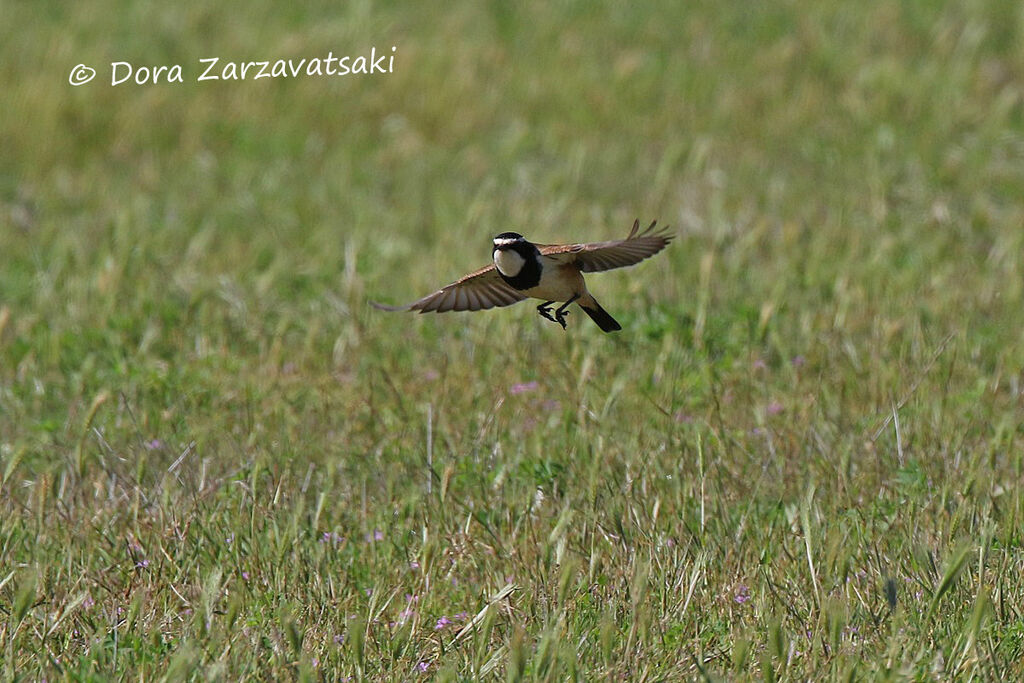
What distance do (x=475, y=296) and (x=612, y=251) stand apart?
393 millimetres

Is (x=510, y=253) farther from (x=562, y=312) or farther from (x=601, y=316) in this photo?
(x=601, y=316)

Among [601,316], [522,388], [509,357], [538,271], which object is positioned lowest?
[522,388]

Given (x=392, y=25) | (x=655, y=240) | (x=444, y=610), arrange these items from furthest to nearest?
(x=392, y=25), (x=444, y=610), (x=655, y=240)

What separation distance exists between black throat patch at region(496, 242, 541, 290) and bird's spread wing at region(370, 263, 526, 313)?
167 millimetres

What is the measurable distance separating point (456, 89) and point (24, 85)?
2.80 m

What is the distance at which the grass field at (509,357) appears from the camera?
11.4 ft

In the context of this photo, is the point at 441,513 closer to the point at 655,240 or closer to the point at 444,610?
the point at 444,610

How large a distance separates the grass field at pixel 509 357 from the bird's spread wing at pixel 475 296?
0.50 meters

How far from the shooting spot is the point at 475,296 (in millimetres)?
3246

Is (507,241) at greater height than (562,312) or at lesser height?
greater

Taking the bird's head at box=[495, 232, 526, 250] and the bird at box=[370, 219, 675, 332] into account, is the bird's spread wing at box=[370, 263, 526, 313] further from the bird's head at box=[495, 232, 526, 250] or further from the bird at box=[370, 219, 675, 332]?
the bird's head at box=[495, 232, 526, 250]

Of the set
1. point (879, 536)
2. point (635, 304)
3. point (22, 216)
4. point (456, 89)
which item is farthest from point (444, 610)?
point (456, 89)

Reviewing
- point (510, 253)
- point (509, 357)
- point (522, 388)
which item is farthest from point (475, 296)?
point (509, 357)

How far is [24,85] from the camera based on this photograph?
9.66m
